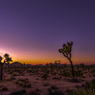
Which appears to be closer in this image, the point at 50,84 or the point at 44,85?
the point at 44,85

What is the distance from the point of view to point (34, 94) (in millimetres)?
7918

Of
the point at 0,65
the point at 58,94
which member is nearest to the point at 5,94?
the point at 58,94

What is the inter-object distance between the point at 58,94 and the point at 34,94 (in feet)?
6.90

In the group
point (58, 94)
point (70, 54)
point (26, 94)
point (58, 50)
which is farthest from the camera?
point (58, 50)

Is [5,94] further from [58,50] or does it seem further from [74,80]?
[58,50]

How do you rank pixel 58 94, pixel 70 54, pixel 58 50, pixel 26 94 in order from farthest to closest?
pixel 58 50, pixel 70 54, pixel 26 94, pixel 58 94

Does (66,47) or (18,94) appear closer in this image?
(18,94)

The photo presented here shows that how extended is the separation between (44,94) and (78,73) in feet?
48.2

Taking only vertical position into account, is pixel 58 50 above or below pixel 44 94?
above

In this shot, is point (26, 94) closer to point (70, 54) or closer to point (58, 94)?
point (58, 94)

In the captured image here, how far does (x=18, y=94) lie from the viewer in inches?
315

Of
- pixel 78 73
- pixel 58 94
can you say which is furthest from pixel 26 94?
pixel 78 73

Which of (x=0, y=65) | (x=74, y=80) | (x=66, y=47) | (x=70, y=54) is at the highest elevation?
(x=66, y=47)

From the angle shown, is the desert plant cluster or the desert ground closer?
the desert plant cluster
